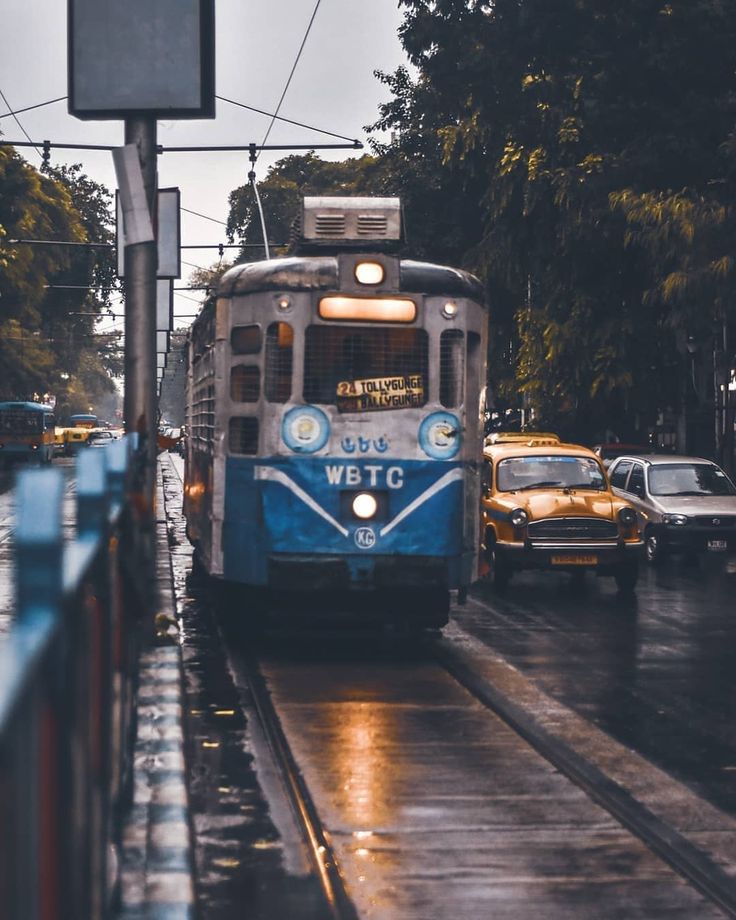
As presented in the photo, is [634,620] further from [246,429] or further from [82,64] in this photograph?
[82,64]

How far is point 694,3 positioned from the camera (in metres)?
29.3

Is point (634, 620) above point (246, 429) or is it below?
below

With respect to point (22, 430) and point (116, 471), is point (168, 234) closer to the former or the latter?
point (116, 471)

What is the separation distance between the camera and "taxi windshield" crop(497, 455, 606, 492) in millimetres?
20094

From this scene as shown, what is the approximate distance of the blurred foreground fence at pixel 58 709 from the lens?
217 centimetres

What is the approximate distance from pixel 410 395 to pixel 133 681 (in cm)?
636

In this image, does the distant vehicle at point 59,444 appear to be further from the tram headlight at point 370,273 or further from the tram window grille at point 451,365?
the tram headlight at point 370,273

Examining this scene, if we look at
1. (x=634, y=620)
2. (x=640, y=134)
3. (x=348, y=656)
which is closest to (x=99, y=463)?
(x=348, y=656)

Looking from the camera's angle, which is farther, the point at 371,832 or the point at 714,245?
the point at 714,245

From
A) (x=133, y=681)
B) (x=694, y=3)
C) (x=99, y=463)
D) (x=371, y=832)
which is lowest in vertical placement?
(x=371, y=832)

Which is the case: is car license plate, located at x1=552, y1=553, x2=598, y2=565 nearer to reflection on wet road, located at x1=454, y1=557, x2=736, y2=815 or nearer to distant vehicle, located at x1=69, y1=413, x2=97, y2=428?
reflection on wet road, located at x1=454, y1=557, x2=736, y2=815

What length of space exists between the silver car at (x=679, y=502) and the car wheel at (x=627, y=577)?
156 inches

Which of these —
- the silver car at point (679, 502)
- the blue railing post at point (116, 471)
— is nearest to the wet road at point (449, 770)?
the blue railing post at point (116, 471)

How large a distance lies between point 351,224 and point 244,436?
2.03m
